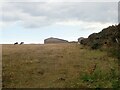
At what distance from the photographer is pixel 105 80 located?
15.6 m

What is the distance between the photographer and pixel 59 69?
17391 millimetres

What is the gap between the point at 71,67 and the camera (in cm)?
1775

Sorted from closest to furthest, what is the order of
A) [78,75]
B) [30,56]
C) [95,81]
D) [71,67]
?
[95,81], [78,75], [71,67], [30,56]

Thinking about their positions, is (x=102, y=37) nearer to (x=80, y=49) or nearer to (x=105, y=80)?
(x=80, y=49)

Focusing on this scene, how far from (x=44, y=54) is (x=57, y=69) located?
3.66 m

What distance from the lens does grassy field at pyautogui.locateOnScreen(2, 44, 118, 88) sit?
599 inches

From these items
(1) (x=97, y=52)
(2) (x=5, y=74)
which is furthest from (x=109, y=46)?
(2) (x=5, y=74)

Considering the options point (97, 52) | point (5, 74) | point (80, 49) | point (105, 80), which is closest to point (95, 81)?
point (105, 80)

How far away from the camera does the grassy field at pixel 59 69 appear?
15.2 metres

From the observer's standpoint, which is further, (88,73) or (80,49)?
(80,49)

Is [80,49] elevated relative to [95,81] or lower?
elevated

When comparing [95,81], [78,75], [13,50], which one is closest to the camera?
[95,81]

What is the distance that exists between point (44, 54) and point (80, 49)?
2.68 metres

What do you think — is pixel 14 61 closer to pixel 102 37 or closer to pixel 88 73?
pixel 88 73
